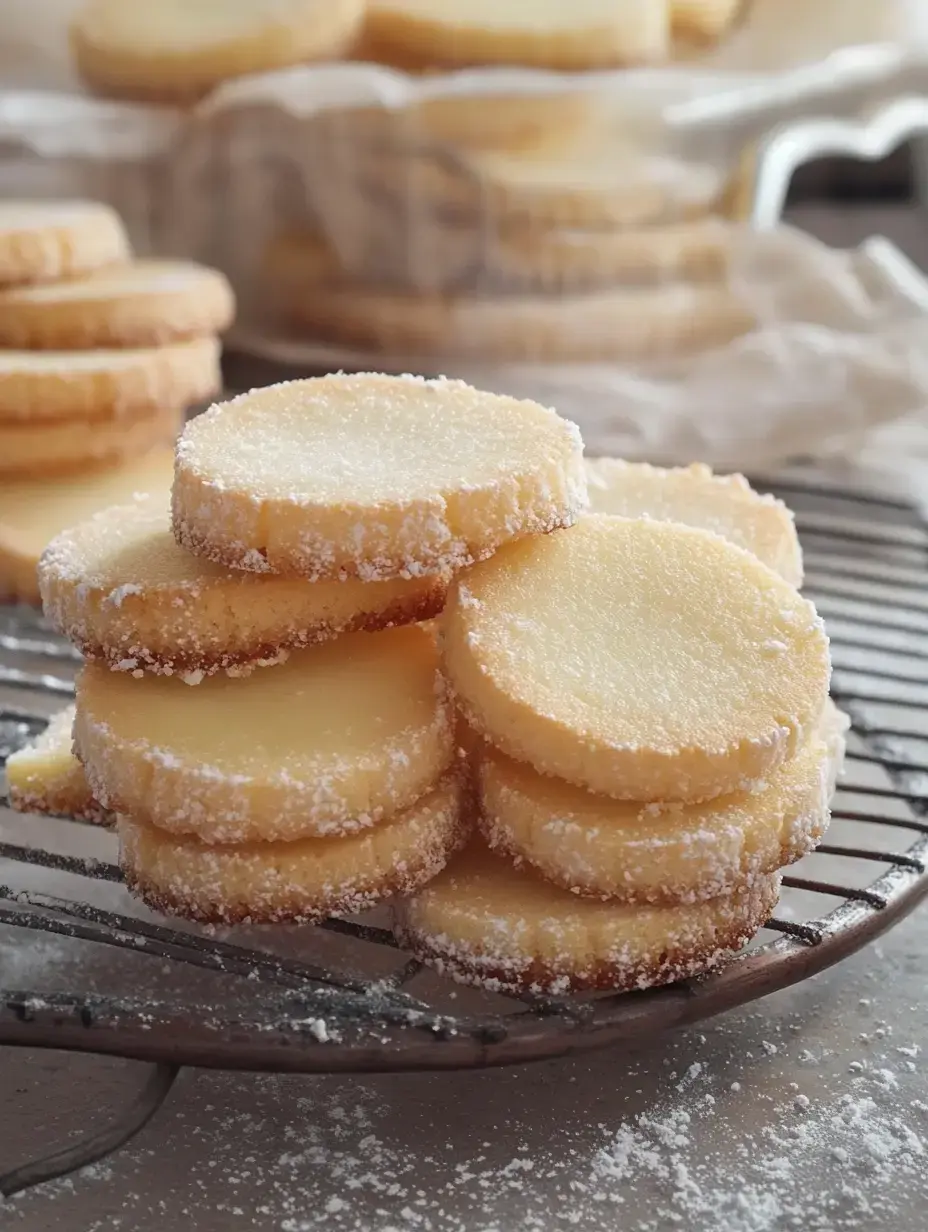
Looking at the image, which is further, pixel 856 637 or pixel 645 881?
pixel 856 637

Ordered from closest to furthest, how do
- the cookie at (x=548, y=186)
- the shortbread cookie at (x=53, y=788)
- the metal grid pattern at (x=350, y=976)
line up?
the metal grid pattern at (x=350, y=976)
the shortbread cookie at (x=53, y=788)
the cookie at (x=548, y=186)

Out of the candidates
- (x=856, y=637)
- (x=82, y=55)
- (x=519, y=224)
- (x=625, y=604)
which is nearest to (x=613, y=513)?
(x=625, y=604)

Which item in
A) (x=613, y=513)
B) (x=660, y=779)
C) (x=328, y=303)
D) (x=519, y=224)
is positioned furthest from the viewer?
(x=328, y=303)

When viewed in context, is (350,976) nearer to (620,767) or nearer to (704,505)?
(620,767)

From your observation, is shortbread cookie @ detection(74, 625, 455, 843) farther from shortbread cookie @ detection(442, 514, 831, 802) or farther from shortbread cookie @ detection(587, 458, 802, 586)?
shortbread cookie @ detection(587, 458, 802, 586)

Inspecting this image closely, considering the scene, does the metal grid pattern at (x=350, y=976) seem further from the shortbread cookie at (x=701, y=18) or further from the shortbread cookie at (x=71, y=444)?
the shortbread cookie at (x=701, y=18)

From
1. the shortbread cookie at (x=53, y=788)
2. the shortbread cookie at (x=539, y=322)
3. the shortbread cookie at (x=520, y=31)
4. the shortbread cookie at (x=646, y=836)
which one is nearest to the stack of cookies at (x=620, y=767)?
the shortbread cookie at (x=646, y=836)

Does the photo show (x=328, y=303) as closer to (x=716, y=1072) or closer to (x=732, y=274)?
(x=732, y=274)
